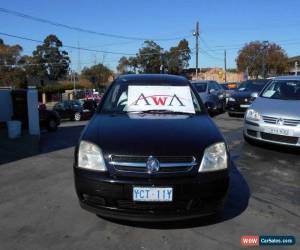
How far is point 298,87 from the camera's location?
30.5ft

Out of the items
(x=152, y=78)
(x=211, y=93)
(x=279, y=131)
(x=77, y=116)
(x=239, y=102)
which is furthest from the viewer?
(x=77, y=116)

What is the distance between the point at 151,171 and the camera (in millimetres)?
3996

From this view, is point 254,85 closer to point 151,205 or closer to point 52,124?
point 52,124

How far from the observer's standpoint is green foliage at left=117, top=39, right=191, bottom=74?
6981cm

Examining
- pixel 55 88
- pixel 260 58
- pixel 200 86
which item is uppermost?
pixel 260 58

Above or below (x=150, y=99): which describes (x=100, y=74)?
above

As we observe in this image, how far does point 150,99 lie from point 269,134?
11.0ft

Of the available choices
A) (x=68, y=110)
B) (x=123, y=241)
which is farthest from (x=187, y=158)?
(x=68, y=110)

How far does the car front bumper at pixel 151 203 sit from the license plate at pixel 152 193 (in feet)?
0.12

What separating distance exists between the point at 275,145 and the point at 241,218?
404 centimetres

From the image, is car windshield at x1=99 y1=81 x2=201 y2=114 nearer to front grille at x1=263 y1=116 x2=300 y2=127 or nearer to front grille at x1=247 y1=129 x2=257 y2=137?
front grille at x1=263 y1=116 x2=300 y2=127

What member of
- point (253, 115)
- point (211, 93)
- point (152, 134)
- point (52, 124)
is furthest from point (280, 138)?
point (52, 124)

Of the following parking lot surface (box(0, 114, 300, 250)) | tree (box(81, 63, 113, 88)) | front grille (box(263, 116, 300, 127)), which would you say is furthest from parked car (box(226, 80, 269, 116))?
tree (box(81, 63, 113, 88))

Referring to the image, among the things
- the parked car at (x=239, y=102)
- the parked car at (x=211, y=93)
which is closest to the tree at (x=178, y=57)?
the parked car at (x=211, y=93)
